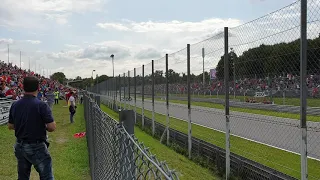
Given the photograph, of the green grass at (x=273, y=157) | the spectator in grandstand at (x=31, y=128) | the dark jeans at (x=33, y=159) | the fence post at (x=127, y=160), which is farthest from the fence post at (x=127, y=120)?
the green grass at (x=273, y=157)

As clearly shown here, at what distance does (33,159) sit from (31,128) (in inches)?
17.5

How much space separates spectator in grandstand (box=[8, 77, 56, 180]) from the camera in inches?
196

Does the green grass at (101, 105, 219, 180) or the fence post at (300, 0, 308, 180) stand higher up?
the fence post at (300, 0, 308, 180)

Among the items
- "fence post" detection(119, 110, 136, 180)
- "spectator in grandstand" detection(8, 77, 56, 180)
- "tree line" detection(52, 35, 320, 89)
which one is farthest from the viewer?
"tree line" detection(52, 35, 320, 89)

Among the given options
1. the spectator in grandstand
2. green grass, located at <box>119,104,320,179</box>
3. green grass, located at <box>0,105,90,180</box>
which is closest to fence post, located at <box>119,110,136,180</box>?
the spectator in grandstand

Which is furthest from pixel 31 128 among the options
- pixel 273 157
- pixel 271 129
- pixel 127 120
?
pixel 271 129

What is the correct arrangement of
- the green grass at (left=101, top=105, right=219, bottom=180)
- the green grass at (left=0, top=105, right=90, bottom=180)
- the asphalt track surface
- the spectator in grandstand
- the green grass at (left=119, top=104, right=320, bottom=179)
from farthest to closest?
1. the green grass at (left=0, top=105, right=90, bottom=180)
2. the green grass at (left=101, top=105, right=219, bottom=180)
3. the green grass at (left=119, top=104, right=320, bottom=179)
4. the asphalt track surface
5. the spectator in grandstand

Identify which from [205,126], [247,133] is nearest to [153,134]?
[205,126]

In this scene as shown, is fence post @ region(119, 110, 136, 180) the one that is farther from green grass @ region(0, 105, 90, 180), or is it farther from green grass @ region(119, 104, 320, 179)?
green grass @ region(0, 105, 90, 180)

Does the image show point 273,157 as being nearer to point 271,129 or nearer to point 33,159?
point 271,129

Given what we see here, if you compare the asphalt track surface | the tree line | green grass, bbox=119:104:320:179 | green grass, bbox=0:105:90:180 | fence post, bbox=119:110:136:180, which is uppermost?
the tree line

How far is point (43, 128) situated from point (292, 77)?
3.59 meters

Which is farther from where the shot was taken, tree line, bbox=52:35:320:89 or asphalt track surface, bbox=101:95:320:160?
asphalt track surface, bbox=101:95:320:160

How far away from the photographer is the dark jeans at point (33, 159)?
16.5 ft
